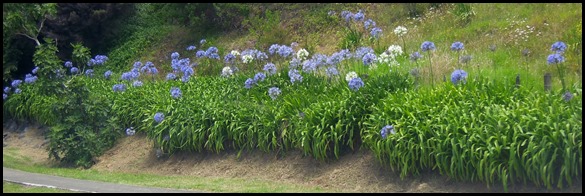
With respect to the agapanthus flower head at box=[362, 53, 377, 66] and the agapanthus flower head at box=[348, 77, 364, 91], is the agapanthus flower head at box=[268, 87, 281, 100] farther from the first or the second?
the agapanthus flower head at box=[348, 77, 364, 91]

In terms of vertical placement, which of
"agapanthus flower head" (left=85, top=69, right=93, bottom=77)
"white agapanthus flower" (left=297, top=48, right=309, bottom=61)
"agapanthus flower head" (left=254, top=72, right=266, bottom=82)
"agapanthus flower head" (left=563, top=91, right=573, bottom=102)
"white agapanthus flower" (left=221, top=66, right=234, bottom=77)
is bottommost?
"agapanthus flower head" (left=563, top=91, right=573, bottom=102)

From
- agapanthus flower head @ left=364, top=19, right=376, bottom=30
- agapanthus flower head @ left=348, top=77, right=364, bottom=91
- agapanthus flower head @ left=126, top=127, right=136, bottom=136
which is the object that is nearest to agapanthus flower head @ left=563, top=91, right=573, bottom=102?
agapanthus flower head @ left=348, top=77, right=364, bottom=91

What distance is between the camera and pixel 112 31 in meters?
25.4

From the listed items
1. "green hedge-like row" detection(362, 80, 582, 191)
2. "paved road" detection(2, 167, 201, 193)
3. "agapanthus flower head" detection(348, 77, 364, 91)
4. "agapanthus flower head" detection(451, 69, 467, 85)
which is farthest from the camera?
"agapanthus flower head" detection(348, 77, 364, 91)

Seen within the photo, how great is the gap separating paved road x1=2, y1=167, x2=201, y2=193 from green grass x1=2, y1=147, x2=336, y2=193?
333 millimetres

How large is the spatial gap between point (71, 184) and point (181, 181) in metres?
1.69

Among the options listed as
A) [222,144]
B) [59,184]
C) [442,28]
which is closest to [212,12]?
[442,28]

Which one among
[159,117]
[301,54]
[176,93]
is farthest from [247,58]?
[159,117]

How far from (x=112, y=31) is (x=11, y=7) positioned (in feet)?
14.7

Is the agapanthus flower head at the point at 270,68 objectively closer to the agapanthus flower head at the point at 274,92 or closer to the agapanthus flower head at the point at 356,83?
the agapanthus flower head at the point at 274,92

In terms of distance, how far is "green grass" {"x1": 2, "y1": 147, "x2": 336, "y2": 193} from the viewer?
39.8ft

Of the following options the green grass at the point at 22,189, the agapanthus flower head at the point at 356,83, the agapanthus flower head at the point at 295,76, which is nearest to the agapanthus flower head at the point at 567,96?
the agapanthus flower head at the point at 356,83

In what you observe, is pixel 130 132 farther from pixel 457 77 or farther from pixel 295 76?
pixel 457 77

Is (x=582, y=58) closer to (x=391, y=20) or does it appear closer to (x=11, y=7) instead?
(x=391, y=20)
